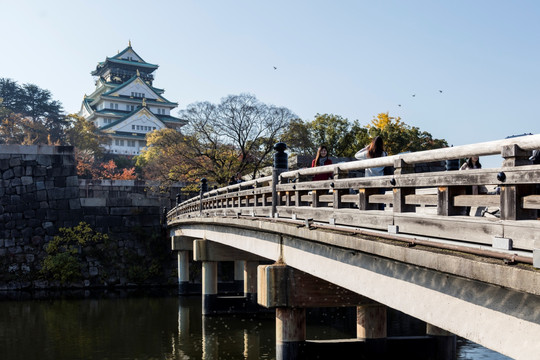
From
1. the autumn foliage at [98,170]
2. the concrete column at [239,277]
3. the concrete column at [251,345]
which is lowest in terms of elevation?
the concrete column at [251,345]

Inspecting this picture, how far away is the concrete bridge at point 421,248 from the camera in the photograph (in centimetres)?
468

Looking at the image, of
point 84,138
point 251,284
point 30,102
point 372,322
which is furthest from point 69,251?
point 30,102

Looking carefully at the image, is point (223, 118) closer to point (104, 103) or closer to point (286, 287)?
point (286, 287)

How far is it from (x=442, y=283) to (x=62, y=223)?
104 feet

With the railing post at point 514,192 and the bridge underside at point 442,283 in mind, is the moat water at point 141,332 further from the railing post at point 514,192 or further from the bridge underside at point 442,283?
the railing post at point 514,192

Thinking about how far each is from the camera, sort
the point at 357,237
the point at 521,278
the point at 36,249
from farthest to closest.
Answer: the point at 36,249
the point at 357,237
the point at 521,278

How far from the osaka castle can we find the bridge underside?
6351 centimetres

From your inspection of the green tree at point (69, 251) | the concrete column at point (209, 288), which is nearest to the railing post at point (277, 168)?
the concrete column at point (209, 288)

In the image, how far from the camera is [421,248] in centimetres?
602

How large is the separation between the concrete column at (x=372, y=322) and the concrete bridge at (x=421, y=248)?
5 cm

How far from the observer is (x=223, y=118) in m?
36.2

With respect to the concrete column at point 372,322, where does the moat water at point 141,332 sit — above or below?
below

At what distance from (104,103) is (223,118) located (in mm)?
52429

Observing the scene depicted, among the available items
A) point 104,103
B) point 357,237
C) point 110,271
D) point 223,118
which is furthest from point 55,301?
point 104,103
